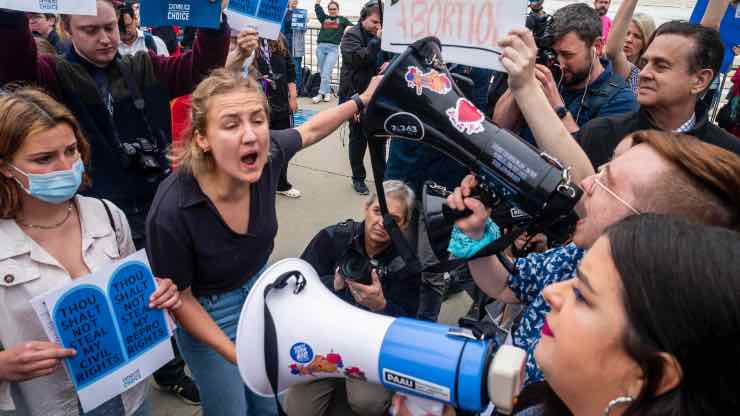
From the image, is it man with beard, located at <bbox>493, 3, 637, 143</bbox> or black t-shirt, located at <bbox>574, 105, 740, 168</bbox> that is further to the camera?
man with beard, located at <bbox>493, 3, 637, 143</bbox>

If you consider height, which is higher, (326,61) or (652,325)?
(652,325)

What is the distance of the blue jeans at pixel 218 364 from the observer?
6.21ft

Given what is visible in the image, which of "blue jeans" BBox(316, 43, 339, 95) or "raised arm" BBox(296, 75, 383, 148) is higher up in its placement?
"raised arm" BBox(296, 75, 383, 148)

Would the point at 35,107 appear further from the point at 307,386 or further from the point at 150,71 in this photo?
the point at 307,386

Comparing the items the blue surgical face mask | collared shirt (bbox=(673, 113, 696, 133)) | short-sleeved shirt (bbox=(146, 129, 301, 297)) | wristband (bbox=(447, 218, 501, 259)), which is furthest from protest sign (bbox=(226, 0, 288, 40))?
collared shirt (bbox=(673, 113, 696, 133))

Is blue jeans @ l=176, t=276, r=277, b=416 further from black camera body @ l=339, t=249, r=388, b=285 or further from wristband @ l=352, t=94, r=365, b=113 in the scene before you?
wristband @ l=352, t=94, r=365, b=113

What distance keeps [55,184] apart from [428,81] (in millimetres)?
1193

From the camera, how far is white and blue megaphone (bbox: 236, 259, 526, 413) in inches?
36.9

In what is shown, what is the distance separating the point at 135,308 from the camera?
1.59 meters

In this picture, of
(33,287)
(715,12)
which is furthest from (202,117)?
(715,12)

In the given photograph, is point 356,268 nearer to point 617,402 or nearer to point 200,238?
point 200,238

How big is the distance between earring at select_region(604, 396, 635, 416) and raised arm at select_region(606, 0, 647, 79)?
8.18ft

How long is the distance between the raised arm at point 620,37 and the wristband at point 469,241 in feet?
6.44

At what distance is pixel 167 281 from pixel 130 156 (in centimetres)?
92
